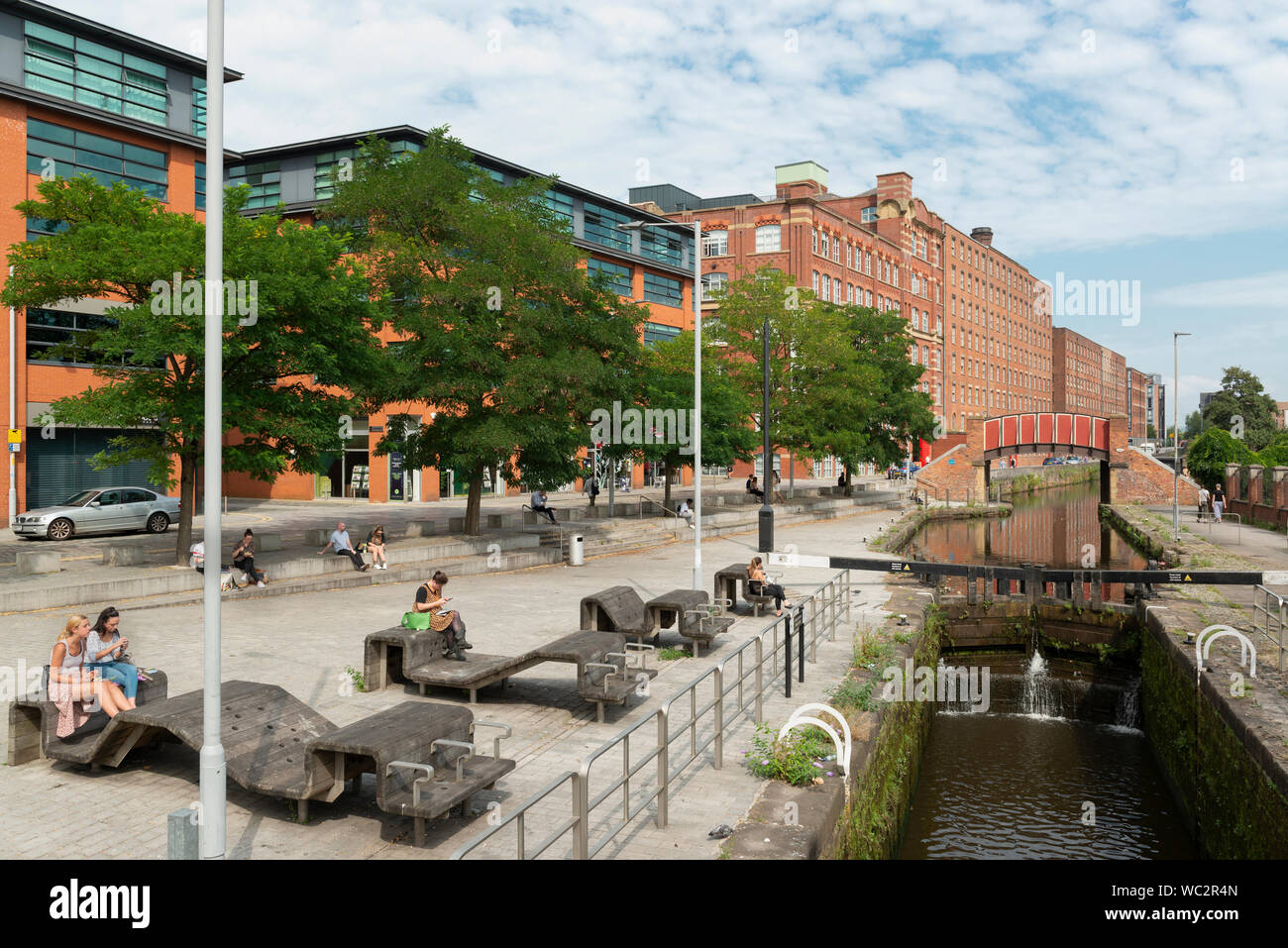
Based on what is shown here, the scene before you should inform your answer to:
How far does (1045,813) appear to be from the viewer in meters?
12.3

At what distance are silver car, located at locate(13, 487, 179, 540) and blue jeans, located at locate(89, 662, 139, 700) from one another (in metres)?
21.6

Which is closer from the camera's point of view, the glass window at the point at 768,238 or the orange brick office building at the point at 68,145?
the orange brick office building at the point at 68,145

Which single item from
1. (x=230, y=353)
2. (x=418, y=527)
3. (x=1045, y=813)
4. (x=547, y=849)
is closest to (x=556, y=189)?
(x=418, y=527)

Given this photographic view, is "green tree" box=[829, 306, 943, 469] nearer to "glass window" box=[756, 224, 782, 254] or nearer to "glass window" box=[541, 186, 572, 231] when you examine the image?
"glass window" box=[756, 224, 782, 254]

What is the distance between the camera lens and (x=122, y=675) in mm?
8328

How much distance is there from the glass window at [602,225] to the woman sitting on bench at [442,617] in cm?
4467

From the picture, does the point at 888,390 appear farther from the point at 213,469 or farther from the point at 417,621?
the point at 213,469

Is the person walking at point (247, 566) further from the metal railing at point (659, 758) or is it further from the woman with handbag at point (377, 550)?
the metal railing at point (659, 758)

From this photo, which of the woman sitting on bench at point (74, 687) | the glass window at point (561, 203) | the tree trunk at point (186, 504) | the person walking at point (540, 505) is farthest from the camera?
the glass window at point (561, 203)

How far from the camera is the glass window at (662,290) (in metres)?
59.8

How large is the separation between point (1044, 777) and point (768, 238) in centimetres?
5947

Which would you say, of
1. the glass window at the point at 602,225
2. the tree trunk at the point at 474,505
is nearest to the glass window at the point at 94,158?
the tree trunk at the point at 474,505

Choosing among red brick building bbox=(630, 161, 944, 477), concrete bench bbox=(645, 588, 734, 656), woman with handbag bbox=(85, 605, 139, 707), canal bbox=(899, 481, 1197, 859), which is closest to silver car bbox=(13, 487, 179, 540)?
concrete bench bbox=(645, 588, 734, 656)

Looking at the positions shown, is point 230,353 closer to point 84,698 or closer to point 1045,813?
point 84,698
